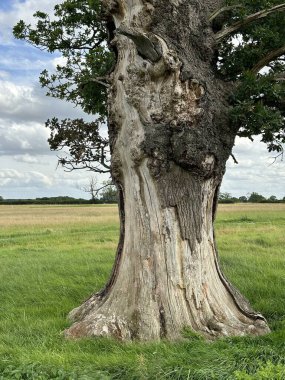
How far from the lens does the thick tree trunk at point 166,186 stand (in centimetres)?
785

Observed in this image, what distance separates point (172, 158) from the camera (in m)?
7.95

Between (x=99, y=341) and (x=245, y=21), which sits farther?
(x=245, y=21)

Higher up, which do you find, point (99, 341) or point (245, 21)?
point (245, 21)

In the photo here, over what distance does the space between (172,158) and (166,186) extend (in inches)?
17.4

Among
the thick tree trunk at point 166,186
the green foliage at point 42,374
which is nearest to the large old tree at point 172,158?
the thick tree trunk at point 166,186

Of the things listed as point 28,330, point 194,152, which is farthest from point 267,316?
point 28,330

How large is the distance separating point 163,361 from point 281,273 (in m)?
6.60

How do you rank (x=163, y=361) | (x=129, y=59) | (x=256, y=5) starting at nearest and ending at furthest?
1. (x=163, y=361)
2. (x=129, y=59)
3. (x=256, y=5)

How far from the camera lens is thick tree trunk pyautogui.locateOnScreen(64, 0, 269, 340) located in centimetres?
785

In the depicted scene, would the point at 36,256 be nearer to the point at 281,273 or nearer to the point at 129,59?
the point at 281,273

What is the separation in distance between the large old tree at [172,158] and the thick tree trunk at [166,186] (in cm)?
2

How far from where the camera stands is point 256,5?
9.20 metres

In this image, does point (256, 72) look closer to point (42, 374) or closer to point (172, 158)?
point (172, 158)

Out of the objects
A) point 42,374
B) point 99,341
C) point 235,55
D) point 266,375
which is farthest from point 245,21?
point 42,374
